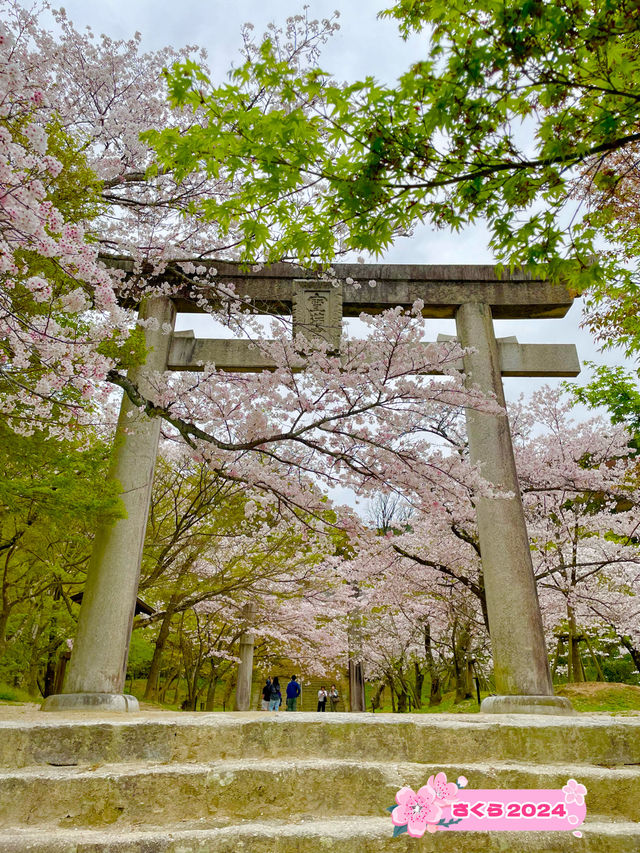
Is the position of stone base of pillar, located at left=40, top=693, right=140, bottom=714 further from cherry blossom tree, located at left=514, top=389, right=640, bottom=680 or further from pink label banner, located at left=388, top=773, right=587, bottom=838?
cherry blossom tree, located at left=514, top=389, right=640, bottom=680

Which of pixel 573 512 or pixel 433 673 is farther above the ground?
pixel 573 512

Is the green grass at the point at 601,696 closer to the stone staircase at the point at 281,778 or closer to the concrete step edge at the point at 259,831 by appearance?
the stone staircase at the point at 281,778

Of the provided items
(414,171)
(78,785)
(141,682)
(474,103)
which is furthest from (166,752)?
(141,682)

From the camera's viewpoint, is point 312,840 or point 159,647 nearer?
point 312,840

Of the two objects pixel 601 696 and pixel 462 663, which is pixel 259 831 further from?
pixel 462 663

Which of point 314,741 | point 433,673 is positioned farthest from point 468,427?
point 433,673

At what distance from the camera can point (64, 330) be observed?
4.32m

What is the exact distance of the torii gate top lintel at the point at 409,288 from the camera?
24.1 feet

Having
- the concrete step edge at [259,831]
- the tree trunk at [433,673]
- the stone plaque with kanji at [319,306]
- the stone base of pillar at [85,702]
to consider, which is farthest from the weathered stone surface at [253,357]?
the tree trunk at [433,673]

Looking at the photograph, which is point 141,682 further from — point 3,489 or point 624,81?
point 624,81

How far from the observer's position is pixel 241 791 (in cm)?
272

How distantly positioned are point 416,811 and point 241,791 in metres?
0.90

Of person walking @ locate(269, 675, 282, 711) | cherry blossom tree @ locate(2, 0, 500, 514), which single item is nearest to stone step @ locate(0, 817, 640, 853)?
cherry blossom tree @ locate(2, 0, 500, 514)

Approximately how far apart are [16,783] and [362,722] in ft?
6.31
